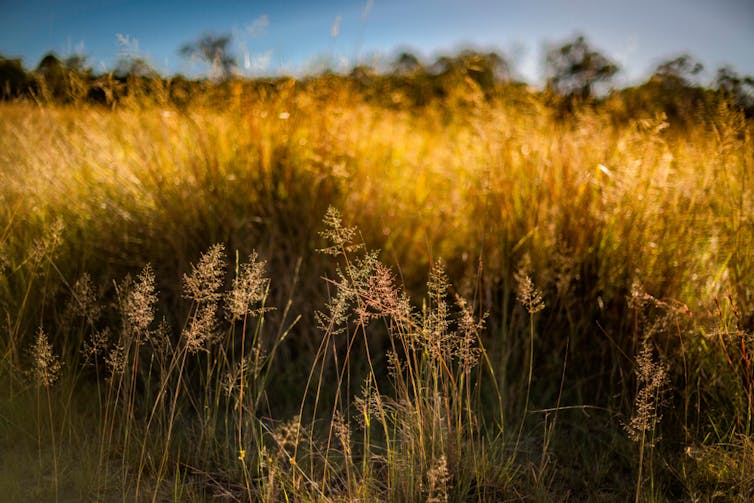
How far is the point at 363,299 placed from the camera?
7.20 feet

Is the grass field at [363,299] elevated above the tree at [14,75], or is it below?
below

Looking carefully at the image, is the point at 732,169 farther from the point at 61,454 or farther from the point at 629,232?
the point at 61,454

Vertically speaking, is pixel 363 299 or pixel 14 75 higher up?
pixel 14 75

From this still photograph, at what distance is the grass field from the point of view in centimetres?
208

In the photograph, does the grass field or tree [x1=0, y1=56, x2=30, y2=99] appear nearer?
the grass field

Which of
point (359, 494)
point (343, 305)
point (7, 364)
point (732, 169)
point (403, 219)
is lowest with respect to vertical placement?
point (359, 494)

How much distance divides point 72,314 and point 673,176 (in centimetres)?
303

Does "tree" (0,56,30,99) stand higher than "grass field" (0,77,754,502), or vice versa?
"tree" (0,56,30,99)

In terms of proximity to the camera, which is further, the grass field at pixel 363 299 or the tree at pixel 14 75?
the tree at pixel 14 75

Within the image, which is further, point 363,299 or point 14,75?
point 14,75

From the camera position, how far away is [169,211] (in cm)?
304

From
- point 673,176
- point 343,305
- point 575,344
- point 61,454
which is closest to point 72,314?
point 61,454

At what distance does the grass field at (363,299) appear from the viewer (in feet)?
6.81

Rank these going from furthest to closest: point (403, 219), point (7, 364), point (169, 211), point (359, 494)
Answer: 1. point (403, 219)
2. point (169, 211)
3. point (7, 364)
4. point (359, 494)
